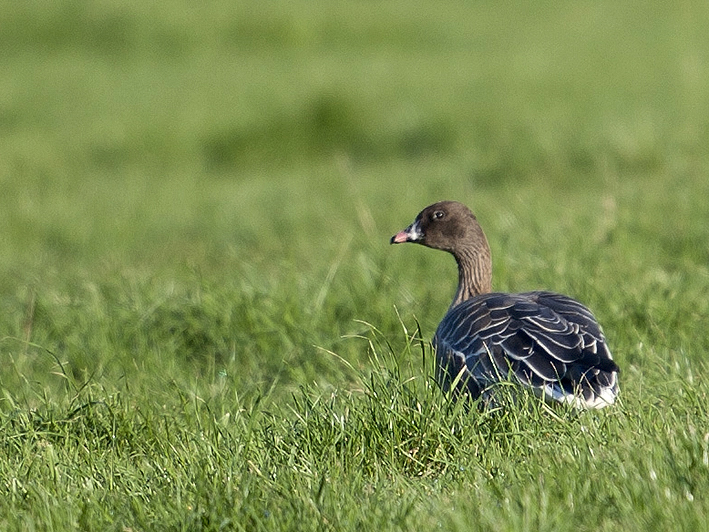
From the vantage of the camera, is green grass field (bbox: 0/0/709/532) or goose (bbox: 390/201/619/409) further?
goose (bbox: 390/201/619/409)

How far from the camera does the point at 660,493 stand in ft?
8.87

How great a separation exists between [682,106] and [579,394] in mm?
8870

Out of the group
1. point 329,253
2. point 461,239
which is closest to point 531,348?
point 461,239

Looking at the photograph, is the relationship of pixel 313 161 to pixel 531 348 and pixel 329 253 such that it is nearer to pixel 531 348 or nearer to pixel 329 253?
pixel 329 253

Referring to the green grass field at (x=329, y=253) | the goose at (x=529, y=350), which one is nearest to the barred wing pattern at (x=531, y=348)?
the goose at (x=529, y=350)

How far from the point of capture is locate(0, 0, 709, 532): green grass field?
3.05 metres

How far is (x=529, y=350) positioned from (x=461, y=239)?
1.45 m

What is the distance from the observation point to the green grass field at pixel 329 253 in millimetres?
3047

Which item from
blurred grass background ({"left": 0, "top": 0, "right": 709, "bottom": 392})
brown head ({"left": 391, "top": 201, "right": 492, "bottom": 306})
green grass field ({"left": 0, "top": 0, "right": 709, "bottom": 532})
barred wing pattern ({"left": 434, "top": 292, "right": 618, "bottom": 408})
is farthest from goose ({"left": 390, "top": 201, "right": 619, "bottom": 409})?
blurred grass background ({"left": 0, "top": 0, "right": 709, "bottom": 392})

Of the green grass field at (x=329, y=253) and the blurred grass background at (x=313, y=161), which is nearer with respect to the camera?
the green grass field at (x=329, y=253)

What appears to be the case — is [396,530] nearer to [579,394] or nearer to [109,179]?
[579,394]

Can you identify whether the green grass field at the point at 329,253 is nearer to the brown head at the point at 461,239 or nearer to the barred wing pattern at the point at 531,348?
the barred wing pattern at the point at 531,348

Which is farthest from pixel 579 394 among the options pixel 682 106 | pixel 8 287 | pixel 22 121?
pixel 22 121

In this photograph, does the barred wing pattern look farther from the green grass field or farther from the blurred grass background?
the blurred grass background
